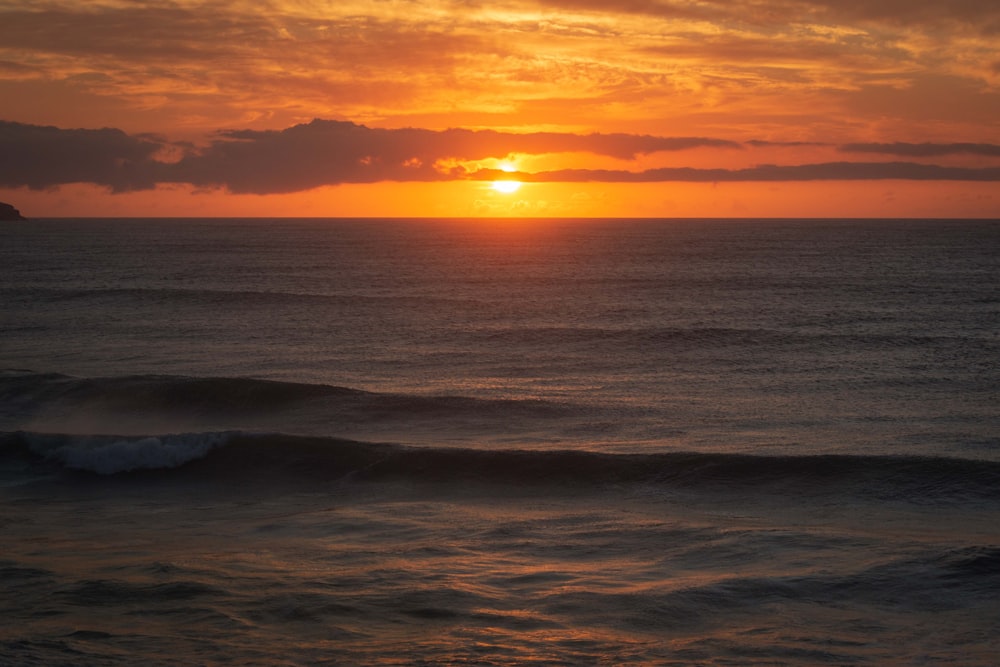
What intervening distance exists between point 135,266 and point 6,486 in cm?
6967

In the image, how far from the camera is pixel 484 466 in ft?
65.1

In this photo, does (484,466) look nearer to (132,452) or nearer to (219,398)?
(132,452)

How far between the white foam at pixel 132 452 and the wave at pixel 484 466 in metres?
0.02

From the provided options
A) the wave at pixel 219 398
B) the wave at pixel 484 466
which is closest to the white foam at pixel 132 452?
the wave at pixel 484 466

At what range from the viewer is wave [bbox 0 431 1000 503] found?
60.3ft

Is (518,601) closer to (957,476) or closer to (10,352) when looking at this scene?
(957,476)

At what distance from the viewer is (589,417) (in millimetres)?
24344

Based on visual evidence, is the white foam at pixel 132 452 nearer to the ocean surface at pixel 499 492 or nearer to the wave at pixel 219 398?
the ocean surface at pixel 499 492

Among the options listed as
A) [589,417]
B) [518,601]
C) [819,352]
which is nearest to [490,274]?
[819,352]

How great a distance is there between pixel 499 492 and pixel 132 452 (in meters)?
8.64

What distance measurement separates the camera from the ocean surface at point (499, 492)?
1105cm

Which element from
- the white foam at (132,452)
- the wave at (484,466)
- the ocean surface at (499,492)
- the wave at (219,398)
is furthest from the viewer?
the wave at (219,398)

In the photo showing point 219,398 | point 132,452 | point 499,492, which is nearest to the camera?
point 499,492

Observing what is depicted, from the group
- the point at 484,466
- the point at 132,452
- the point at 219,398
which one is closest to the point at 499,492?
the point at 484,466
